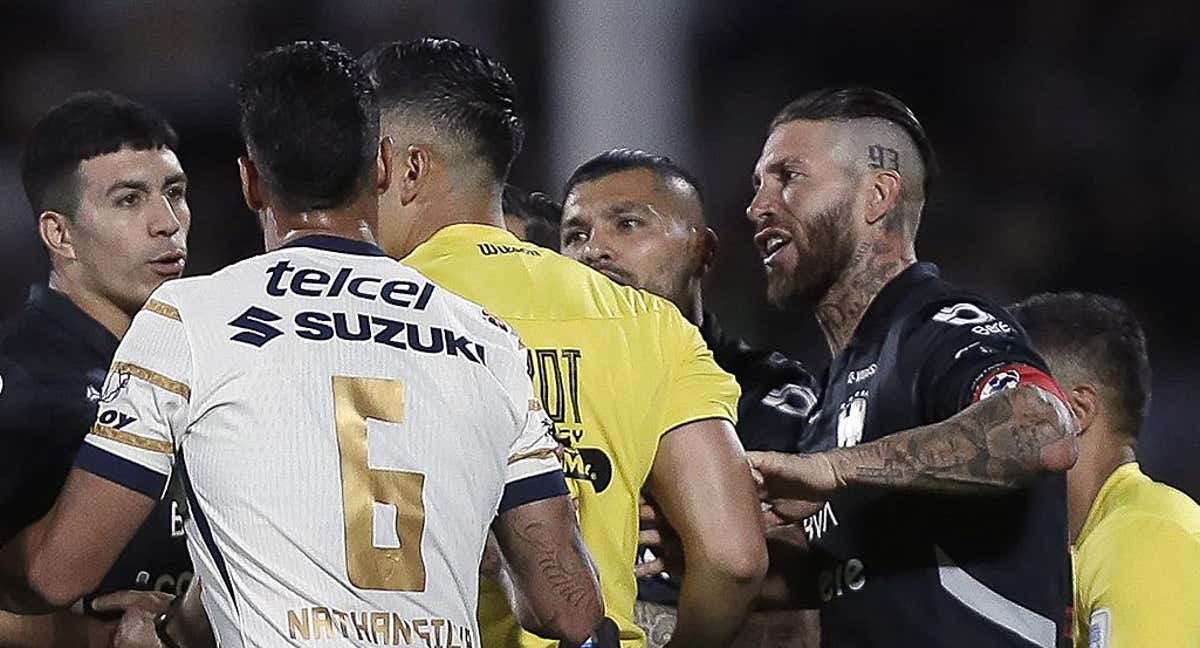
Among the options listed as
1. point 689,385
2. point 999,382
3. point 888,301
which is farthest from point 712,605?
point 888,301

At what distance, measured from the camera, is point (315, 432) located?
92.7 inches

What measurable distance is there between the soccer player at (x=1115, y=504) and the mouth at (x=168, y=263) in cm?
201

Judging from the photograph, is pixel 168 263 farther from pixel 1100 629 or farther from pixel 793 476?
pixel 1100 629

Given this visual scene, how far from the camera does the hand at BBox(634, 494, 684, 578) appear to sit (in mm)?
3117

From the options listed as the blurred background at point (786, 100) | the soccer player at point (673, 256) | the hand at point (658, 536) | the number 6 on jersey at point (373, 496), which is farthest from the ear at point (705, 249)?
the blurred background at point (786, 100)

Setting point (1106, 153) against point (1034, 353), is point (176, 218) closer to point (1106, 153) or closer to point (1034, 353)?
point (1034, 353)

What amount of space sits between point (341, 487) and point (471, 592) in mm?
263

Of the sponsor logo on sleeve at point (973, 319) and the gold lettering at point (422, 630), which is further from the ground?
the sponsor logo on sleeve at point (973, 319)

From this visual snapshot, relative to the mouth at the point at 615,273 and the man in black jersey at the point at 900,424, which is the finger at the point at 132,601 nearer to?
the man in black jersey at the point at 900,424

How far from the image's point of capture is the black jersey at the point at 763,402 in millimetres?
3951

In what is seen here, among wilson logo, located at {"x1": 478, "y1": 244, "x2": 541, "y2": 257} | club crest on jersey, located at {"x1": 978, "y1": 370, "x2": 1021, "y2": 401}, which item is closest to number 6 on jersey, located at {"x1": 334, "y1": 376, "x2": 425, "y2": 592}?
wilson logo, located at {"x1": 478, "y1": 244, "x2": 541, "y2": 257}

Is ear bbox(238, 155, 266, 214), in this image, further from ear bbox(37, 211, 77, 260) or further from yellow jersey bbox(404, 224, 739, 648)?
ear bbox(37, 211, 77, 260)

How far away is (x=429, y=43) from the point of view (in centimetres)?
327

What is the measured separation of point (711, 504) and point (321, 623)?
855 mm
